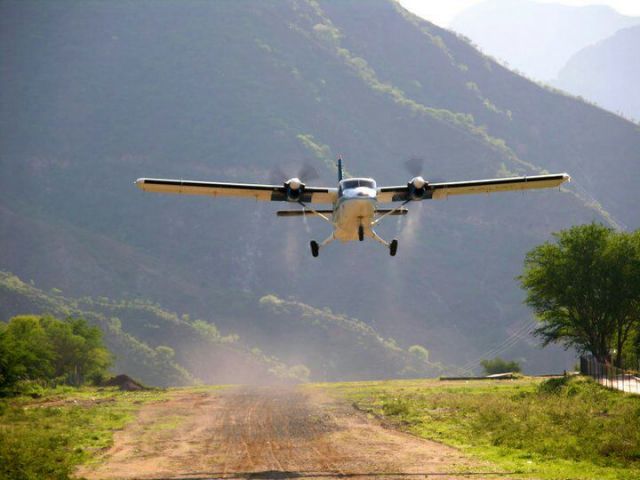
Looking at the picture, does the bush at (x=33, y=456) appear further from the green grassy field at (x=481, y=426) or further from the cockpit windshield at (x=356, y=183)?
the cockpit windshield at (x=356, y=183)

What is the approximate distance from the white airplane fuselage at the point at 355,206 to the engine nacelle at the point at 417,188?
2.82 metres

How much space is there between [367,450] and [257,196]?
42.0 feet

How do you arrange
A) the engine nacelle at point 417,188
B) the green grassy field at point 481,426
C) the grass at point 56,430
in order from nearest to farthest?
the grass at point 56,430, the green grassy field at point 481,426, the engine nacelle at point 417,188

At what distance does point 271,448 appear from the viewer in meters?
33.5

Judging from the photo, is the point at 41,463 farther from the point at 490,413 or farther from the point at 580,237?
the point at 580,237

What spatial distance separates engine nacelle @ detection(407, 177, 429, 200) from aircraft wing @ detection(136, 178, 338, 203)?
345cm

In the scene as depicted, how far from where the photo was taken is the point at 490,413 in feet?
131

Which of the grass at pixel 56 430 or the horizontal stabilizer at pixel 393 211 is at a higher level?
the horizontal stabilizer at pixel 393 211

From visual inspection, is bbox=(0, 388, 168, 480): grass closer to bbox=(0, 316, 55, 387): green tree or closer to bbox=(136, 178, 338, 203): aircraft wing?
bbox=(0, 316, 55, 387): green tree

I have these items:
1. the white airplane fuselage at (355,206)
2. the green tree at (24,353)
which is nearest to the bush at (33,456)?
the white airplane fuselage at (355,206)

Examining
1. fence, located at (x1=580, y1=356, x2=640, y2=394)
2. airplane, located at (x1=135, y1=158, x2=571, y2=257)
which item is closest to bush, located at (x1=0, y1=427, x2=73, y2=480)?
airplane, located at (x1=135, y1=158, x2=571, y2=257)

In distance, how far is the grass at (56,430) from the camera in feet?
92.0

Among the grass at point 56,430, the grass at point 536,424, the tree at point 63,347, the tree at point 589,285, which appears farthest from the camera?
the tree at point 63,347

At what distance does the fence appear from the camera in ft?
157
